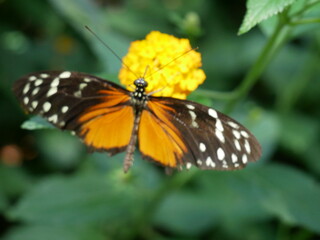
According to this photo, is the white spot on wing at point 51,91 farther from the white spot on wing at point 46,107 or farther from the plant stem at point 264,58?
the plant stem at point 264,58

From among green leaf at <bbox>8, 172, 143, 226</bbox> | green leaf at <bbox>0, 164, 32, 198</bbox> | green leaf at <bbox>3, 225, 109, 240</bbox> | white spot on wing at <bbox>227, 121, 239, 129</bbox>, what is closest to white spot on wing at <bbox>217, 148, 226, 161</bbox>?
white spot on wing at <bbox>227, 121, 239, 129</bbox>

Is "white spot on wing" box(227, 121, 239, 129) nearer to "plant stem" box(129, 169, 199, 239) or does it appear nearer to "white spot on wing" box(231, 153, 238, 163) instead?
"white spot on wing" box(231, 153, 238, 163)

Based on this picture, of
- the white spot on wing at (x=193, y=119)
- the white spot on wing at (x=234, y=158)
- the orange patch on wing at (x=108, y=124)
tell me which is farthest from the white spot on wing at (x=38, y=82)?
the white spot on wing at (x=234, y=158)

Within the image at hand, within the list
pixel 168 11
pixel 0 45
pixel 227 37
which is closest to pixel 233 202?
pixel 227 37

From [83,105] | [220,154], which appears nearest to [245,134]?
[220,154]

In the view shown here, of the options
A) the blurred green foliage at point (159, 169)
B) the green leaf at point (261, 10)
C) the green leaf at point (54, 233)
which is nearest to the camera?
the green leaf at point (261, 10)

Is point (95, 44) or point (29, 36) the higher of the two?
point (95, 44)

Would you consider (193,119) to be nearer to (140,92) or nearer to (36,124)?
(140,92)

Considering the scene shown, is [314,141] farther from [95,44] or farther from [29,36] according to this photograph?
[29,36]
